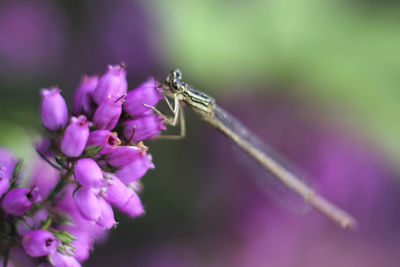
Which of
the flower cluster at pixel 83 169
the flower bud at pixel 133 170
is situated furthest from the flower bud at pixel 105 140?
the flower bud at pixel 133 170

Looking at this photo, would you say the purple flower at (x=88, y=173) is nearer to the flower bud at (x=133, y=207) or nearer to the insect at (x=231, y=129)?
the flower bud at (x=133, y=207)

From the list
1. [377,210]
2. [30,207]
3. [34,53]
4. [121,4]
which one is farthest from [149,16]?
[30,207]

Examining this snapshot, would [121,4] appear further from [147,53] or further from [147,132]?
[147,132]

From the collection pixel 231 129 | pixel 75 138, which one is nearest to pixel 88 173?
pixel 75 138

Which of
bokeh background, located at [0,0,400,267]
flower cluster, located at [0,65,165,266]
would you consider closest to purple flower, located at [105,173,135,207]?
flower cluster, located at [0,65,165,266]

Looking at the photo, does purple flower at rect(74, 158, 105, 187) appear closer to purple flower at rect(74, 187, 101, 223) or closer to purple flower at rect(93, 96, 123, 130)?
purple flower at rect(74, 187, 101, 223)

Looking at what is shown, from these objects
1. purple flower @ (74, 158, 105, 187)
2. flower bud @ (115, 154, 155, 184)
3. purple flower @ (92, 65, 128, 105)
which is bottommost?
flower bud @ (115, 154, 155, 184)

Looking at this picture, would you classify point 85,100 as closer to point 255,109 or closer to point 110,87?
point 110,87
